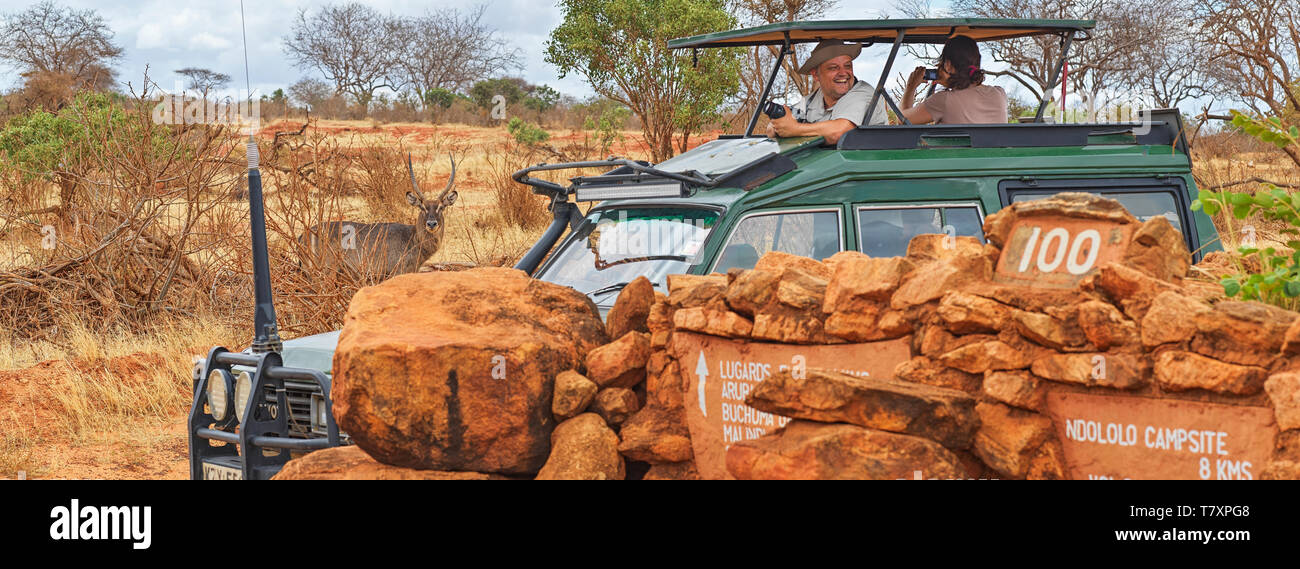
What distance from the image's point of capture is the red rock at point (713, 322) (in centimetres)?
347

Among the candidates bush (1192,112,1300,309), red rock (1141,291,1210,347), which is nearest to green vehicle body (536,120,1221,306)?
bush (1192,112,1300,309)

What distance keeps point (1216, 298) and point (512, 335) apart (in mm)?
1969

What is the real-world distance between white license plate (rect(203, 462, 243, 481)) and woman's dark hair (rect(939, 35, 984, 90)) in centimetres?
417

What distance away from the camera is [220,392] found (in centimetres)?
458

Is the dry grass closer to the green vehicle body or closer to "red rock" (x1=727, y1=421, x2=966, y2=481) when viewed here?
the green vehicle body

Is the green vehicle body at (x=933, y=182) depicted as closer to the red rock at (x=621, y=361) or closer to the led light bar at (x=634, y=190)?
the led light bar at (x=634, y=190)

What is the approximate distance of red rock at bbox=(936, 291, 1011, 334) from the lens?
2.97m

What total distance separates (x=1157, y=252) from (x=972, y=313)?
1.61ft

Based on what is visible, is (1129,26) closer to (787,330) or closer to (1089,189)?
(1089,189)

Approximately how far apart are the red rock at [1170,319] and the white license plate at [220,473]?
316 centimetres

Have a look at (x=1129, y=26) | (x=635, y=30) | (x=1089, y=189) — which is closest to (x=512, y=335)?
(x=1089, y=189)

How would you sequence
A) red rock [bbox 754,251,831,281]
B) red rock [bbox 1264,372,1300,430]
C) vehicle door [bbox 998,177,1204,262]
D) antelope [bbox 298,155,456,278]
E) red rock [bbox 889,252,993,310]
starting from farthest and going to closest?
antelope [bbox 298,155,456,278] → vehicle door [bbox 998,177,1204,262] → red rock [bbox 754,251,831,281] → red rock [bbox 889,252,993,310] → red rock [bbox 1264,372,1300,430]

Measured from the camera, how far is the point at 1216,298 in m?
2.89

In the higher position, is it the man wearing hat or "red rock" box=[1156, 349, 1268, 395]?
the man wearing hat
